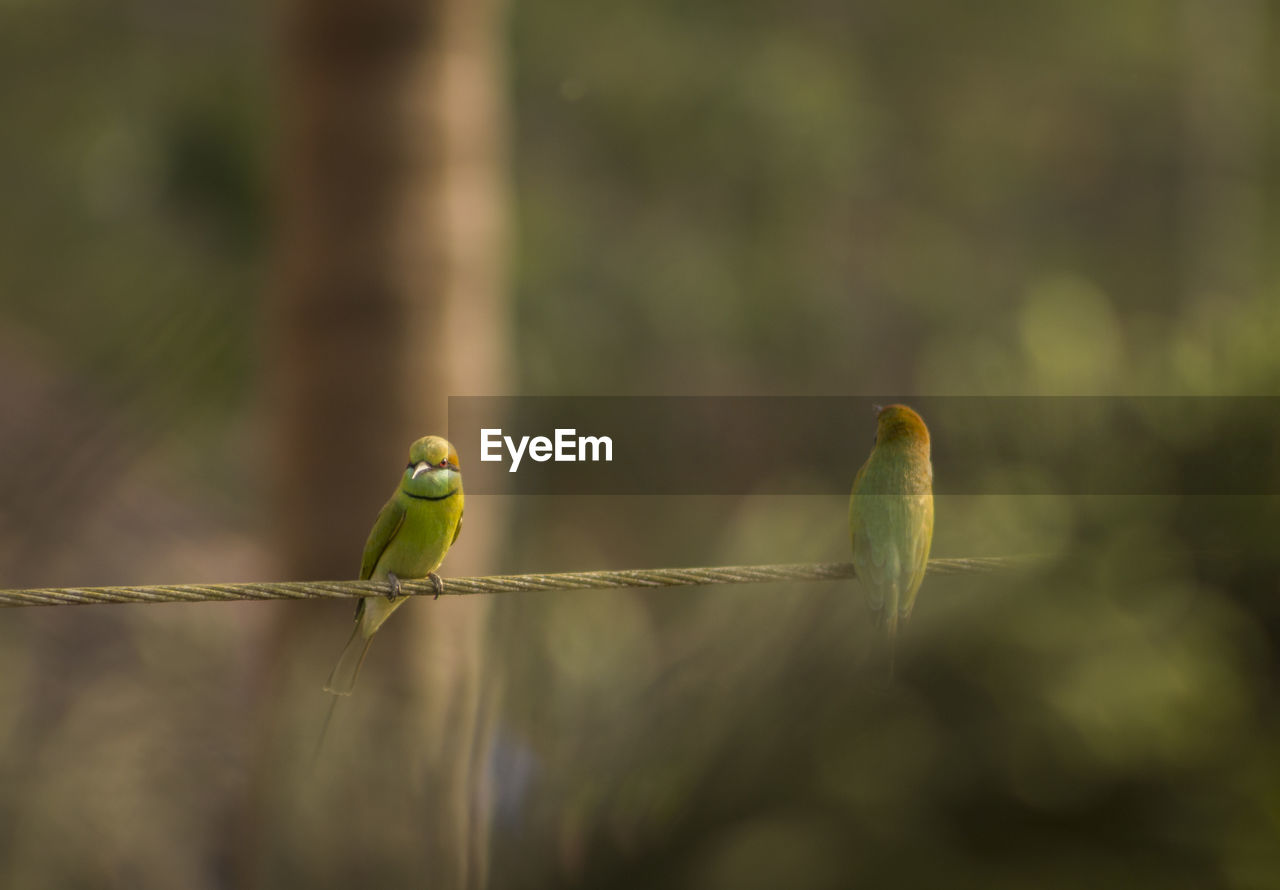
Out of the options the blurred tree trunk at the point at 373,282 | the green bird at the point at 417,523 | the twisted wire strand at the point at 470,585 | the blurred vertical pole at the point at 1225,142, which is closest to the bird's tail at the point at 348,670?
the green bird at the point at 417,523

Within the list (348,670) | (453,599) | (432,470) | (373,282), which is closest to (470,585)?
(432,470)

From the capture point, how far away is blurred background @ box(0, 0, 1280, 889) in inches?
37.8

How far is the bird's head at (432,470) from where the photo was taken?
39.9 inches

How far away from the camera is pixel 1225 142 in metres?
5.91

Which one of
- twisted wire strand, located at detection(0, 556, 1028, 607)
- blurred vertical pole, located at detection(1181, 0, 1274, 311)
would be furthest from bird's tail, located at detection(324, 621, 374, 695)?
blurred vertical pole, located at detection(1181, 0, 1274, 311)

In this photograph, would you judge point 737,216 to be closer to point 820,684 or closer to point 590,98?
point 590,98

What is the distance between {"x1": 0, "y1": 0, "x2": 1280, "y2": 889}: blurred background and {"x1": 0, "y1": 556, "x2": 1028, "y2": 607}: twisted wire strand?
0.06 m

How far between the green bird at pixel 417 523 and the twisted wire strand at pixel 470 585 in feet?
0.21

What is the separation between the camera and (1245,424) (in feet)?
3.47

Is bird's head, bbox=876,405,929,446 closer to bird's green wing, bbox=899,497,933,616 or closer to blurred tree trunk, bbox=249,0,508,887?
bird's green wing, bbox=899,497,933,616

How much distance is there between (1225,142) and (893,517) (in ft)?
18.9

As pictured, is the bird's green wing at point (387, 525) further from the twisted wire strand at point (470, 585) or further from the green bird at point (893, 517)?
the green bird at point (893, 517)

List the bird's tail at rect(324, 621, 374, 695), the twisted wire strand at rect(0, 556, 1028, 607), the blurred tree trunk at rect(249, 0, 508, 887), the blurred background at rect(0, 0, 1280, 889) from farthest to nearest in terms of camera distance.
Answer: the blurred tree trunk at rect(249, 0, 508, 887) < the bird's tail at rect(324, 621, 374, 695) < the blurred background at rect(0, 0, 1280, 889) < the twisted wire strand at rect(0, 556, 1028, 607)

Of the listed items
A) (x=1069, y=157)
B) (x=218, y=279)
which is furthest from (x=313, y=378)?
(x=1069, y=157)
